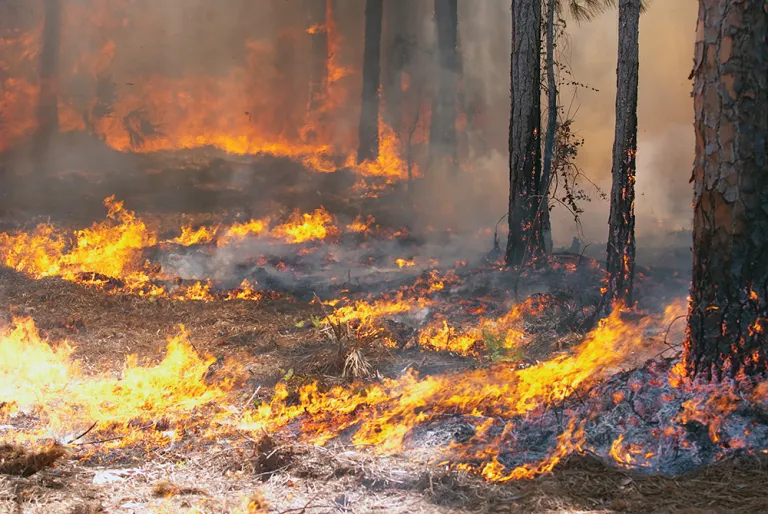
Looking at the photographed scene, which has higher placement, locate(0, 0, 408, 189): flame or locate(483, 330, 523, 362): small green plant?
locate(0, 0, 408, 189): flame

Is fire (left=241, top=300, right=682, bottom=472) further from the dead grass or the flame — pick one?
the flame

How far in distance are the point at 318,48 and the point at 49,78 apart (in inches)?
326

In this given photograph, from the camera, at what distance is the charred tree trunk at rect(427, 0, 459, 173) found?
62.3 feet

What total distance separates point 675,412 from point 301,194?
545 inches

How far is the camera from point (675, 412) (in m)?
4.43

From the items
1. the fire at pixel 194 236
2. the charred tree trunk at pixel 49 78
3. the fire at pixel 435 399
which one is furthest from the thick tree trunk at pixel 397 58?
the fire at pixel 435 399

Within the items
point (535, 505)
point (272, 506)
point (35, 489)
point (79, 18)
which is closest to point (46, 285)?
point (35, 489)

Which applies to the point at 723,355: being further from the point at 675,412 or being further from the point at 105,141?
the point at 105,141

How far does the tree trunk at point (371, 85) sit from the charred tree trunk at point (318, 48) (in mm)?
2322

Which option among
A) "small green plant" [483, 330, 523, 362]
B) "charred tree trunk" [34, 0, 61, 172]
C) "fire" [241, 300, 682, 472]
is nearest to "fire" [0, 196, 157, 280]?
"charred tree trunk" [34, 0, 61, 172]

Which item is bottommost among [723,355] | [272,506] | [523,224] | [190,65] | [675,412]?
[272,506]

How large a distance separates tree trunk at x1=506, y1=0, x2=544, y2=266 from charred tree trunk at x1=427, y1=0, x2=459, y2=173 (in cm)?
901

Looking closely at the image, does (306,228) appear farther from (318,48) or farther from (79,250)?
(318,48)

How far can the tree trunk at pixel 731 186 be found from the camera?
4324 millimetres
